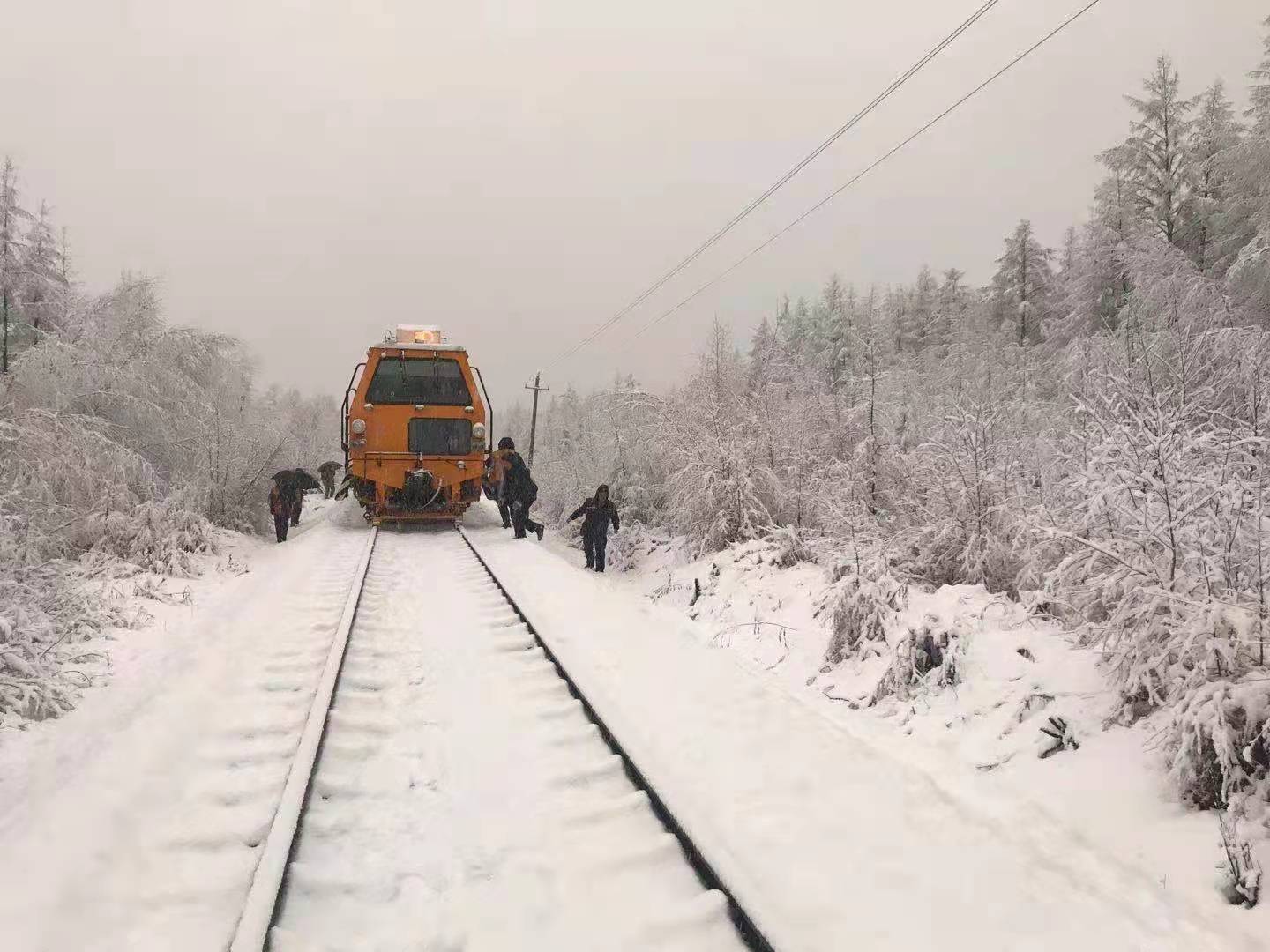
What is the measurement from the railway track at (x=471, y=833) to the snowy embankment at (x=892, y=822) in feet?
0.66

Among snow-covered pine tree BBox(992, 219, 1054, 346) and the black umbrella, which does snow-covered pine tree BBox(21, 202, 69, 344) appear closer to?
the black umbrella

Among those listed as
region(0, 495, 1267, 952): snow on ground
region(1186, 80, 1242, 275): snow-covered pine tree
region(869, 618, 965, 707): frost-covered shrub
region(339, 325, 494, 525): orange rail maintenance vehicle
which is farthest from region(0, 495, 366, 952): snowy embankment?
region(1186, 80, 1242, 275): snow-covered pine tree

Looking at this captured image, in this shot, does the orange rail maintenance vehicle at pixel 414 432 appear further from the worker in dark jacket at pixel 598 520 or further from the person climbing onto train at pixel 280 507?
the worker in dark jacket at pixel 598 520

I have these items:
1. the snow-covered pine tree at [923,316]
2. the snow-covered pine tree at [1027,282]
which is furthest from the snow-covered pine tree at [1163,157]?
the snow-covered pine tree at [923,316]

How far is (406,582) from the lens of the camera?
884 centimetres

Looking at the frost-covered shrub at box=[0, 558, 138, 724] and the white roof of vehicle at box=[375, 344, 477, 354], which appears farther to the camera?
the white roof of vehicle at box=[375, 344, 477, 354]

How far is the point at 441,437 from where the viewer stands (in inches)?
545

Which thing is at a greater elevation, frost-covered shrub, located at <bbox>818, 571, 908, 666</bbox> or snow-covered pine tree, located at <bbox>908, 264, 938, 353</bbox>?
snow-covered pine tree, located at <bbox>908, 264, 938, 353</bbox>

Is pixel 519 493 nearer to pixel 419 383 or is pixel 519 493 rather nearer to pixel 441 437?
pixel 441 437

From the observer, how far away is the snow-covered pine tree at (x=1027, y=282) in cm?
3591

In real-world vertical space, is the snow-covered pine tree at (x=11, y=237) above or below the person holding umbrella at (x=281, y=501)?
above

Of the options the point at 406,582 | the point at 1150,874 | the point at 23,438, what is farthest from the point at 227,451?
the point at 1150,874

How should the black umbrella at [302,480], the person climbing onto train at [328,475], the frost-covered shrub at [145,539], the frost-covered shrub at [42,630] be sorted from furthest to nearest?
the person climbing onto train at [328,475], the black umbrella at [302,480], the frost-covered shrub at [145,539], the frost-covered shrub at [42,630]

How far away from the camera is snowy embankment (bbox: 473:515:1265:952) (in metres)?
2.57
